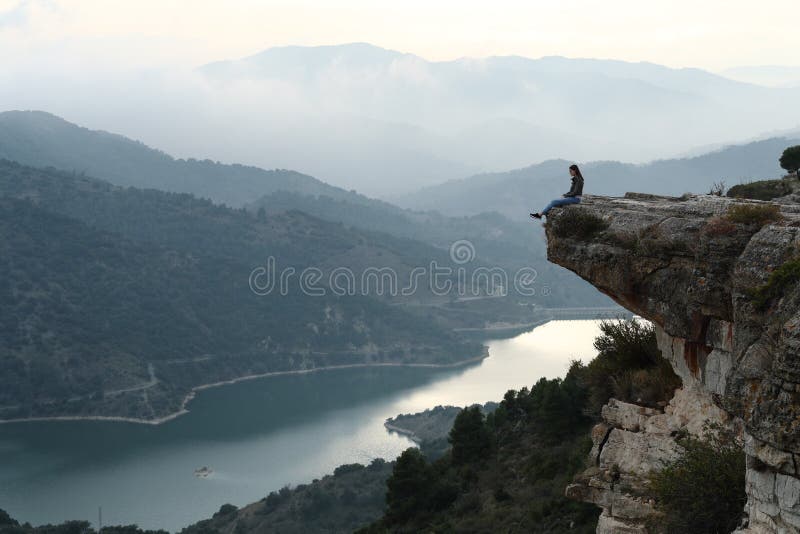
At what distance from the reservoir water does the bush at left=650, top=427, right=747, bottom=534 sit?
48.7 metres

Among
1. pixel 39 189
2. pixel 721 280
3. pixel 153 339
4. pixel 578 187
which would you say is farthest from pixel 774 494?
pixel 39 189

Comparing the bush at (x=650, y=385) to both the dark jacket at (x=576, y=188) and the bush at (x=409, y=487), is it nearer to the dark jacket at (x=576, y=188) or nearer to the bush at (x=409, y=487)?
the dark jacket at (x=576, y=188)

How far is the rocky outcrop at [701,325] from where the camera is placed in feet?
15.2

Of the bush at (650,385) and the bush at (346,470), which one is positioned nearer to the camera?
the bush at (650,385)

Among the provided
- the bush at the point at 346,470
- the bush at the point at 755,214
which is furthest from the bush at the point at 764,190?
the bush at the point at 346,470

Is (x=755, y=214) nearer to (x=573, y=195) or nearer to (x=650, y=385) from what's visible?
(x=650, y=385)

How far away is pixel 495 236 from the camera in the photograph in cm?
18738

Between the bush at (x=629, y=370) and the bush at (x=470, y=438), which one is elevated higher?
the bush at (x=629, y=370)

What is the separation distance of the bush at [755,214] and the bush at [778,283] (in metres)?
0.96

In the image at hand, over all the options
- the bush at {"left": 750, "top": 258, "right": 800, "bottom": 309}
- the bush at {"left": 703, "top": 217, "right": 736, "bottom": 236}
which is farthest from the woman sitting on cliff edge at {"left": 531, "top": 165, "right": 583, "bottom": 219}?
the bush at {"left": 750, "top": 258, "right": 800, "bottom": 309}

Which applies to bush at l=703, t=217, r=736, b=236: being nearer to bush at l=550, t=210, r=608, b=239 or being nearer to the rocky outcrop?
the rocky outcrop

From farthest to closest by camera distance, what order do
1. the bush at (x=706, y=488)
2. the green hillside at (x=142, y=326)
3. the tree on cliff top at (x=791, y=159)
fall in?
the green hillside at (x=142, y=326) → the tree on cliff top at (x=791, y=159) → the bush at (x=706, y=488)

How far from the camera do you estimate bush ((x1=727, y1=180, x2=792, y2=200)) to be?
1198 centimetres

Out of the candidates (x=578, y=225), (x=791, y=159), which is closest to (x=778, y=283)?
(x=578, y=225)
